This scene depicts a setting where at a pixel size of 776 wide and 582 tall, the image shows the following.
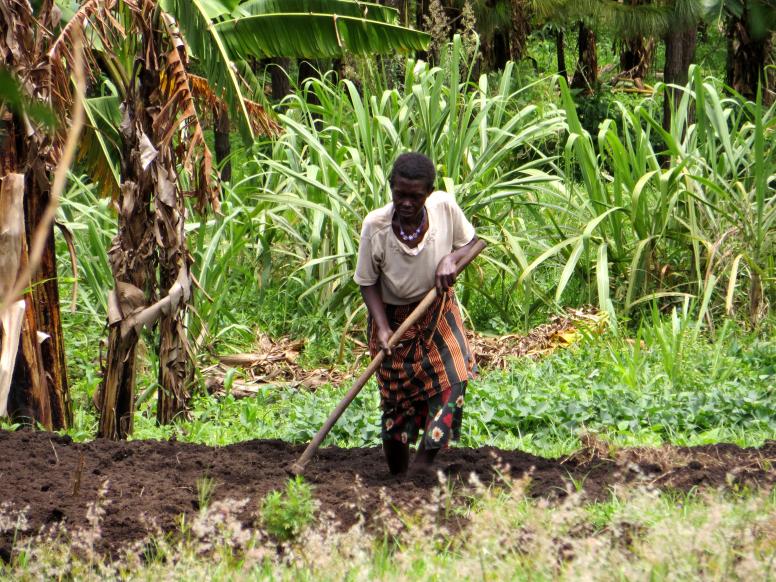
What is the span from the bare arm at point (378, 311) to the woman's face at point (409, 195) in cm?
40

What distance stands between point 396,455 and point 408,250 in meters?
0.89

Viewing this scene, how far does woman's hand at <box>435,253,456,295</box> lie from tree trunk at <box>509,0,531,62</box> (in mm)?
11177

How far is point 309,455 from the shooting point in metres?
4.41

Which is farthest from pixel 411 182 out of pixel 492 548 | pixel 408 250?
pixel 492 548

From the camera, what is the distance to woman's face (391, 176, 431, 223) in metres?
4.05

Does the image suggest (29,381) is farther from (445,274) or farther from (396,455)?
(445,274)

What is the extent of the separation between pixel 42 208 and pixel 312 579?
309cm

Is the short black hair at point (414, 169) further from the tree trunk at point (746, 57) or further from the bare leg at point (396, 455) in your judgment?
the tree trunk at point (746, 57)

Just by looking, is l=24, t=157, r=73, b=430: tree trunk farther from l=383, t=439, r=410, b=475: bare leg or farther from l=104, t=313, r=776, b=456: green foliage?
l=383, t=439, r=410, b=475: bare leg

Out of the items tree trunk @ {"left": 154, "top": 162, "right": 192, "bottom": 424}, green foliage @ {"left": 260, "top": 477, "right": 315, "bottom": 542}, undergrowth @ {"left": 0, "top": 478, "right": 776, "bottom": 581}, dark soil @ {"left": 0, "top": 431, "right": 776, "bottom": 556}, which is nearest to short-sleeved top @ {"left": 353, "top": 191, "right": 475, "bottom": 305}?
dark soil @ {"left": 0, "top": 431, "right": 776, "bottom": 556}

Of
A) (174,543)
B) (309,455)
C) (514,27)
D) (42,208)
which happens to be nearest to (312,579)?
(174,543)

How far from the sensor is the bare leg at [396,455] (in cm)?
449

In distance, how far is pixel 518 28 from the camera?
16.1 meters

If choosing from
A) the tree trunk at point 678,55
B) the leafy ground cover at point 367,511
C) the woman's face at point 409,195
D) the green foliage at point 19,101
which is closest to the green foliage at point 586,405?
the leafy ground cover at point 367,511
